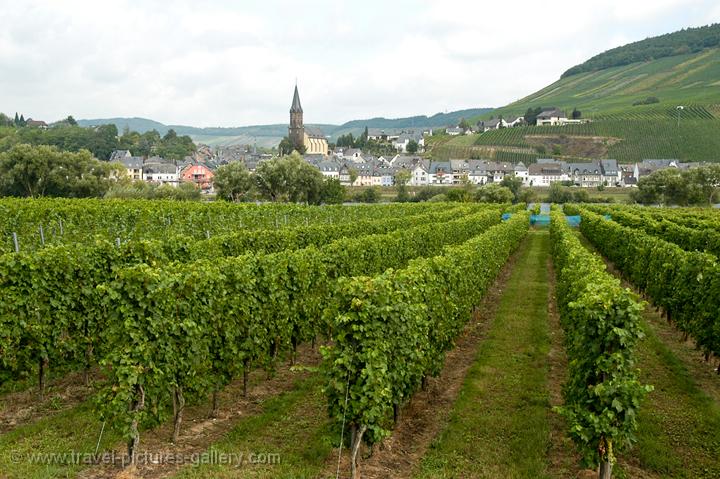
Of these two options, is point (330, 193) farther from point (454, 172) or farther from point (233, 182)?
point (454, 172)

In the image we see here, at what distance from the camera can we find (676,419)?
10047 millimetres

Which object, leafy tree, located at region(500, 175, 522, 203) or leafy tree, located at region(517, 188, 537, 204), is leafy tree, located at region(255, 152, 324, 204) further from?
leafy tree, located at region(517, 188, 537, 204)

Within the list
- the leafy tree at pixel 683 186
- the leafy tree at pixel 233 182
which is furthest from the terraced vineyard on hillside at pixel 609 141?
the leafy tree at pixel 233 182

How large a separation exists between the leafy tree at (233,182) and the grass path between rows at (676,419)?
2591 inches

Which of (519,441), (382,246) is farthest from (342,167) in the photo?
(519,441)

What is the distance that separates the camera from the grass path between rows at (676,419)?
8.32 metres

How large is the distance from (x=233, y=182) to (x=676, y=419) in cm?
7017

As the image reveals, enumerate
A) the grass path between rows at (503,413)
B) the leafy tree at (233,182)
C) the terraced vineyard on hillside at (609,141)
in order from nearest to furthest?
1. the grass path between rows at (503,413)
2. the leafy tree at (233,182)
3. the terraced vineyard on hillside at (609,141)

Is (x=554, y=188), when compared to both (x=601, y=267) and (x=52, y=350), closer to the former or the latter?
(x=601, y=267)

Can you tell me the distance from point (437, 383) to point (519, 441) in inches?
119

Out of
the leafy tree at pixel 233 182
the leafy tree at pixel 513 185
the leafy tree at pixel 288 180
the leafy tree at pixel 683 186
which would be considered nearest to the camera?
the leafy tree at pixel 288 180

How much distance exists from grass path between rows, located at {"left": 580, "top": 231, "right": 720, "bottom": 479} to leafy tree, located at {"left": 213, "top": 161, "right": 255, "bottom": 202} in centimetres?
6582

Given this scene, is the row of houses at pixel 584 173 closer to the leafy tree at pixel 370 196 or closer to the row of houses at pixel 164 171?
the leafy tree at pixel 370 196

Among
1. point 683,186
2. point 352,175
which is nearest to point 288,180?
point 683,186
